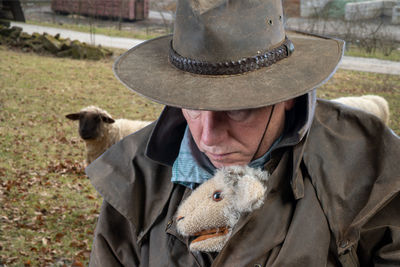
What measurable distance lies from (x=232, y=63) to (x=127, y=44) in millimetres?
16735

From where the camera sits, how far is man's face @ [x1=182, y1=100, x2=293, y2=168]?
1645 millimetres

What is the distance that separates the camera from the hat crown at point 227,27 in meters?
1.47

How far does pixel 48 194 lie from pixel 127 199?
5.13 metres

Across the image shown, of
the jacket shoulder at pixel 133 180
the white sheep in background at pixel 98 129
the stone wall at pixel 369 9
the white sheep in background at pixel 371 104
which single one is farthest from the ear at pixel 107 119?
the stone wall at pixel 369 9

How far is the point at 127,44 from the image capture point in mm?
17562

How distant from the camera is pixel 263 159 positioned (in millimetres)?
1822

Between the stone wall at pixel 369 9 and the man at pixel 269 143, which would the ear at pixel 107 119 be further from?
the stone wall at pixel 369 9

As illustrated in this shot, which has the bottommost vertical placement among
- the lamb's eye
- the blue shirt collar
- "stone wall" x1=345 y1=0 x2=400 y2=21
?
"stone wall" x1=345 y1=0 x2=400 y2=21

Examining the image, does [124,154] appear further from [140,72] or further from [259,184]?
[259,184]

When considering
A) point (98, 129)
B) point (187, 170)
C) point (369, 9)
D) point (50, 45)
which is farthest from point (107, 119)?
point (50, 45)

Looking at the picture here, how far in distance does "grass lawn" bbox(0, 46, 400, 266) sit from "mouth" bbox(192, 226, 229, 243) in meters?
3.72

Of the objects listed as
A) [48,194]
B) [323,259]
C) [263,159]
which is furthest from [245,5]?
[48,194]

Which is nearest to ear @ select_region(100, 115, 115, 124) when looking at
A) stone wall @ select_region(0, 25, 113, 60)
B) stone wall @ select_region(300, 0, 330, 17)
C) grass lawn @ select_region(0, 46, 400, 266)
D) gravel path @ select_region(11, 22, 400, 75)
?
grass lawn @ select_region(0, 46, 400, 266)

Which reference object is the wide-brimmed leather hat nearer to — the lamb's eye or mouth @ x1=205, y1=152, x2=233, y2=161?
mouth @ x1=205, y1=152, x2=233, y2=161
